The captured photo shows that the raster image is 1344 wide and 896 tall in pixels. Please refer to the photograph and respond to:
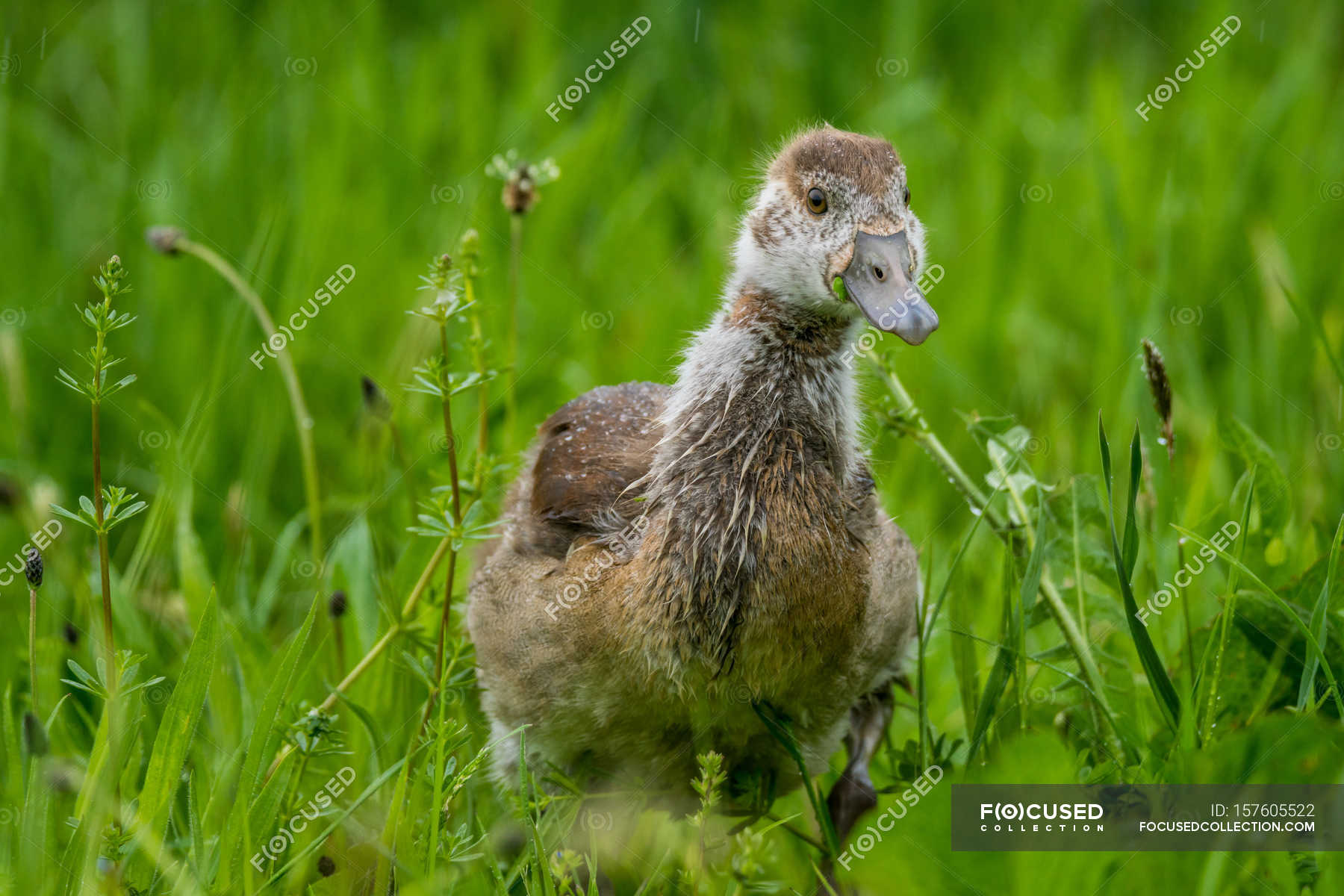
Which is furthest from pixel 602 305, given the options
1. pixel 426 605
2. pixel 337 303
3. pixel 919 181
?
pixel 426 605

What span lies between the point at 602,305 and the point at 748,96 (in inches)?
71.9

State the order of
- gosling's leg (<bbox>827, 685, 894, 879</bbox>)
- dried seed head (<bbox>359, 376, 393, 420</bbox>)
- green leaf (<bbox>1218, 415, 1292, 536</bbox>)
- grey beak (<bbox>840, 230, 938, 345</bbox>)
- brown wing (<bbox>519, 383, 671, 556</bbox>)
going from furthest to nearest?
dried seed head (<bbox>359, 376, 393, 420</bbox>), gosling's leg (<bbox>827, 685, 894, 879</bbox>), green leaf (<bbox>1218, 415, 1292, 536</bbox>), brown wing (<bbox>519, 383, 671, 556</bbox>), grey beak (<bbox>840, 230, 938, 345</bbox>)

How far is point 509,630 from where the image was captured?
3244mm

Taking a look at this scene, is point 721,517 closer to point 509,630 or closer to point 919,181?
point 509,630

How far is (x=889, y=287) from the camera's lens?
9.38 ft

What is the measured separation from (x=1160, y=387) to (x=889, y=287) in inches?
28.2

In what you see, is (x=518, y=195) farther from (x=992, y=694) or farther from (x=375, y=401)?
(x=992, y=694)

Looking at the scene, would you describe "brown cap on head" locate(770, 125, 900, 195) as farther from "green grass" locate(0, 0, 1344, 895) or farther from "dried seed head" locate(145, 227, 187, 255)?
"dried seed head" locate(145, 227, 187, 255)

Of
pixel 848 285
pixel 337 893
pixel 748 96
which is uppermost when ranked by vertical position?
pixel 748 96

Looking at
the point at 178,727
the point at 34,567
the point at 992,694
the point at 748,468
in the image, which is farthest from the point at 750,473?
the point at 34,567

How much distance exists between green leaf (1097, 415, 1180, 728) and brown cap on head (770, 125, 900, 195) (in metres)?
0.73

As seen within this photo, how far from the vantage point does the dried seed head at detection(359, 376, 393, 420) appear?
3.75 metres

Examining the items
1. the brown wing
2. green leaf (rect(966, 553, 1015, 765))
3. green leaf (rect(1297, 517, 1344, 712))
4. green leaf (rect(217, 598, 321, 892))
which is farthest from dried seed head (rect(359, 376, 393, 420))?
green leaf (rect(1297, 517, 1344, 712))

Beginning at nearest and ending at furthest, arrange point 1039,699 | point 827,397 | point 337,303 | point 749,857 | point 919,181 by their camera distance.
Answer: point 749,857
point 827,397
point 1039,699
point 337,303
point 919,181
